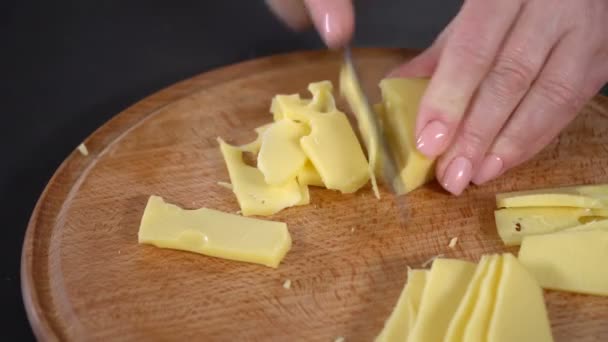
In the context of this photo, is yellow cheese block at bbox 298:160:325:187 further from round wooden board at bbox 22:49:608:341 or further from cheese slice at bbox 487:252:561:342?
cheese slice at bbox 487:252:561:342

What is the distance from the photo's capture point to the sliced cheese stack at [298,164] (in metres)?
1.93

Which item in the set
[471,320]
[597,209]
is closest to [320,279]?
[471,320]

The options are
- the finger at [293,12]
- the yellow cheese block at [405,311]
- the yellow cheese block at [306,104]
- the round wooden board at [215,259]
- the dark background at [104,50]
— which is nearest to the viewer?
the yellow cheese block at [405,311]

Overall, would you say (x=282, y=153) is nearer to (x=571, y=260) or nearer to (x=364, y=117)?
(x=364, y=117)

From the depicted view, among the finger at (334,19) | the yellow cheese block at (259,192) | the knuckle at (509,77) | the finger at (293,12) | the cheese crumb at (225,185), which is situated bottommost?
the yellow cheese block at (259,192)

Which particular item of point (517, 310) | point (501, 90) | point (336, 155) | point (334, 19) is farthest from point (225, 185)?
point (517, 310)

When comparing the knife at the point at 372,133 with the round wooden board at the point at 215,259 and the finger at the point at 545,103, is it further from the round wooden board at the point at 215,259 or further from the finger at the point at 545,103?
the finger at the point at 545,103

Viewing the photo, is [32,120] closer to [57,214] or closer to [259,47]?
[57,214]

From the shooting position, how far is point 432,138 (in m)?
1.84

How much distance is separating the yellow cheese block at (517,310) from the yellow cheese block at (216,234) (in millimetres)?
568

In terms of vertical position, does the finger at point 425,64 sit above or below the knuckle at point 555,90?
above

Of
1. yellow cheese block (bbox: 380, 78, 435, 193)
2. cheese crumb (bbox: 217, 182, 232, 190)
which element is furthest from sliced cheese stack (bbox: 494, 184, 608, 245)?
cheese crumb (bbox: 217, 182, 232, 190)

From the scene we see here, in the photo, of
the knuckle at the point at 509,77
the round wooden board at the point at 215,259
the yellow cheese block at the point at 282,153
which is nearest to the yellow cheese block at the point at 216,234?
the round wooden board at the point at 215,259

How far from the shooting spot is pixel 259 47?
9.27 feet
